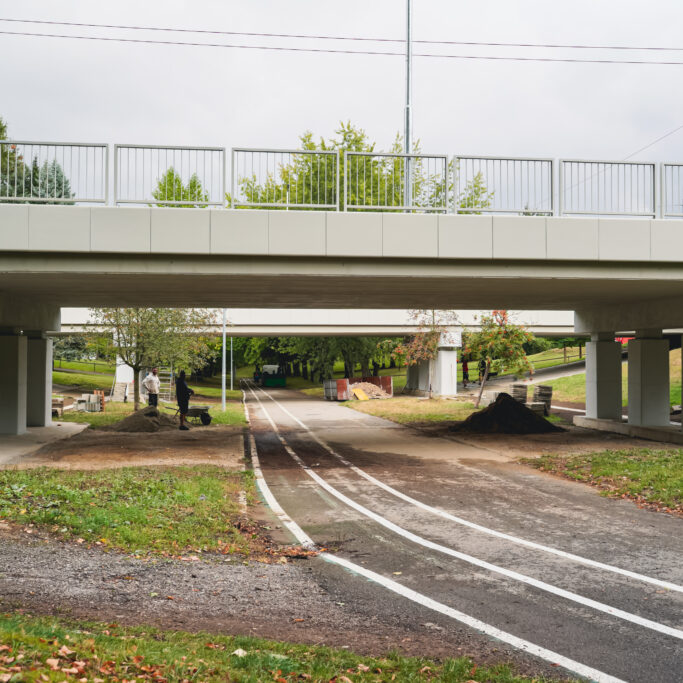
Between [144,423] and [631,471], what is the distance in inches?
603

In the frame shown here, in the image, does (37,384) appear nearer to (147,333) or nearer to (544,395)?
(147,333)

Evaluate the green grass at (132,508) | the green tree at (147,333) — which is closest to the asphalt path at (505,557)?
the green grass at (132,508)

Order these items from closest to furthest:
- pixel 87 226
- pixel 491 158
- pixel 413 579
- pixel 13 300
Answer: pixel 413 579 → pixel 87 226 → pixel 491 158 → pixel 13 300

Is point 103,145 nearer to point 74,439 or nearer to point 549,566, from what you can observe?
point 74,439

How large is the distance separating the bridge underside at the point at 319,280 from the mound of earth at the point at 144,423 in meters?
4.20

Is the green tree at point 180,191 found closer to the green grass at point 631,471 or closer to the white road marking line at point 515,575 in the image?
the white road marking line at point 515,575

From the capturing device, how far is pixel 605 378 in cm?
2566

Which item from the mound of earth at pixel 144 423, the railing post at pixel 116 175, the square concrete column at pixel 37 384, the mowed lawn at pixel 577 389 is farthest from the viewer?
the mowed lawn at pixel 577 389

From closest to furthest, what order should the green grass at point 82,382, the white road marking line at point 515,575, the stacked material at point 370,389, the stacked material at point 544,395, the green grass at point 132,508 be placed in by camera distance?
the white road marking line at point 515,575
the green grass at point 132,508
the stacked material at point 544,395
the stacked material at point 370,389
the green grass at point 82,382

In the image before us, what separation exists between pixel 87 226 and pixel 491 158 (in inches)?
327

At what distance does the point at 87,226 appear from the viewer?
13703 mm

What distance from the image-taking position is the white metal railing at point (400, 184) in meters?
14.6

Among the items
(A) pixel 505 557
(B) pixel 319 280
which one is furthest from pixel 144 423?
(A) pixel 505 557

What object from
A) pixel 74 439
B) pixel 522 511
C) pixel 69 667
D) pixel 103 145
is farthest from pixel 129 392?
pixel 69 667
